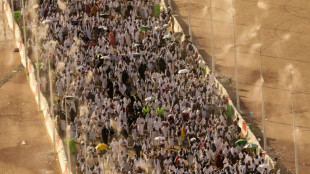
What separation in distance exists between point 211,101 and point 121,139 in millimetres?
5637

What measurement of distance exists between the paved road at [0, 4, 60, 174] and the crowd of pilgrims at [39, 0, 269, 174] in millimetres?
1557

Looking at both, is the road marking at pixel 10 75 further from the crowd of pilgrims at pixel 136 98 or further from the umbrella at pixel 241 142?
the umbrella at pixel 241 142

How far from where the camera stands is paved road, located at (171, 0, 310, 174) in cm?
4725

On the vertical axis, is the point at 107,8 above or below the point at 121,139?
above

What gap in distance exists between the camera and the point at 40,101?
4878 cm

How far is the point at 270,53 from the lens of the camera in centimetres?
5531

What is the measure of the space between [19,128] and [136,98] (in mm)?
5576

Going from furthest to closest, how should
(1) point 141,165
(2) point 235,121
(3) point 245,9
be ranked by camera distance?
(3) point 245,9
(2) point 235,121
(1) point 141,165

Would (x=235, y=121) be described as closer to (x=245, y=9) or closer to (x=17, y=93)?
(x=17, y=93)

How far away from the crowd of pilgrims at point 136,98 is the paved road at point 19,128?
1.56 m

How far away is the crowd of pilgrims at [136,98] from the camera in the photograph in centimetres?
4234

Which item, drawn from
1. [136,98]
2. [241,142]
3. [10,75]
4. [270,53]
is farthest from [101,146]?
[270,53]

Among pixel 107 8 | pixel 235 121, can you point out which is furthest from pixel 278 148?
pixel 107 8

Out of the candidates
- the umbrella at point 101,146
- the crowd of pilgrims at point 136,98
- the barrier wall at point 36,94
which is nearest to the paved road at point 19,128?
the barrier wall at point 36,94
